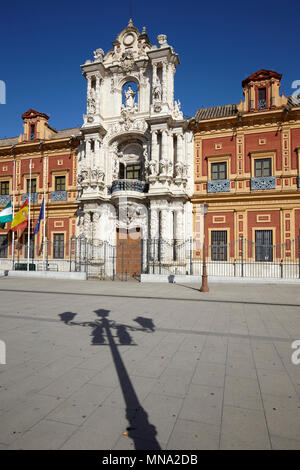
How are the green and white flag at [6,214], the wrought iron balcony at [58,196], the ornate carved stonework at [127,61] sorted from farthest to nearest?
1. the wrought iron balcony at [58,196]
2. the ornate carved stonework at [127,61]
3. the green and white flag at [6,214]

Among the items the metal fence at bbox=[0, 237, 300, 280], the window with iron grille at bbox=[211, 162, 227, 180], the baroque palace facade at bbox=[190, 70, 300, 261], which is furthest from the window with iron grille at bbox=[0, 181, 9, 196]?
the window with iron grille at bbox=[211, 162, 227, 180]

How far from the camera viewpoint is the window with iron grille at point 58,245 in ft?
71.9

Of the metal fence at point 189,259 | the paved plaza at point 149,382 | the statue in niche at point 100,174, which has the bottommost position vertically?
the paved plaza at point 149,382

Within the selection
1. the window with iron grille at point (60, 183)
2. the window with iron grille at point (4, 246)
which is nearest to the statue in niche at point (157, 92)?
the window with iron grille at point (60, 183)

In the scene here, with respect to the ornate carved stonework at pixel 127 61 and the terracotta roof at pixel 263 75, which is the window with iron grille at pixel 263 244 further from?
the ornate carved stonework at pixel 127 61

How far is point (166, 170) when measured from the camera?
18.5m

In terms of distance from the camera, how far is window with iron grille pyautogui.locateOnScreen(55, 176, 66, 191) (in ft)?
75.1

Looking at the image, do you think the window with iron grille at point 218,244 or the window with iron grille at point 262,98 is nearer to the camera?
the window with iron grille at point 218,244

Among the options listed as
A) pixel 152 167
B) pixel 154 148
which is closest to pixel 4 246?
pixel 152 167

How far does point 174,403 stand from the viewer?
3.04 metres

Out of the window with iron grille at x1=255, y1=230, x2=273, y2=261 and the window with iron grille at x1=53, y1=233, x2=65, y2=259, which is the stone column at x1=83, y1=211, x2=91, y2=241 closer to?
the window with iron grille at x1=53, y1=233, x2=65, y2=259

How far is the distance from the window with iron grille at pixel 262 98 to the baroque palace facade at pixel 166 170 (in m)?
0.10

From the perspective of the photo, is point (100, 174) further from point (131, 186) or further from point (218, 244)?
point (218, 244)

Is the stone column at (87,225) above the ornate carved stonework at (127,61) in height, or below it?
below
